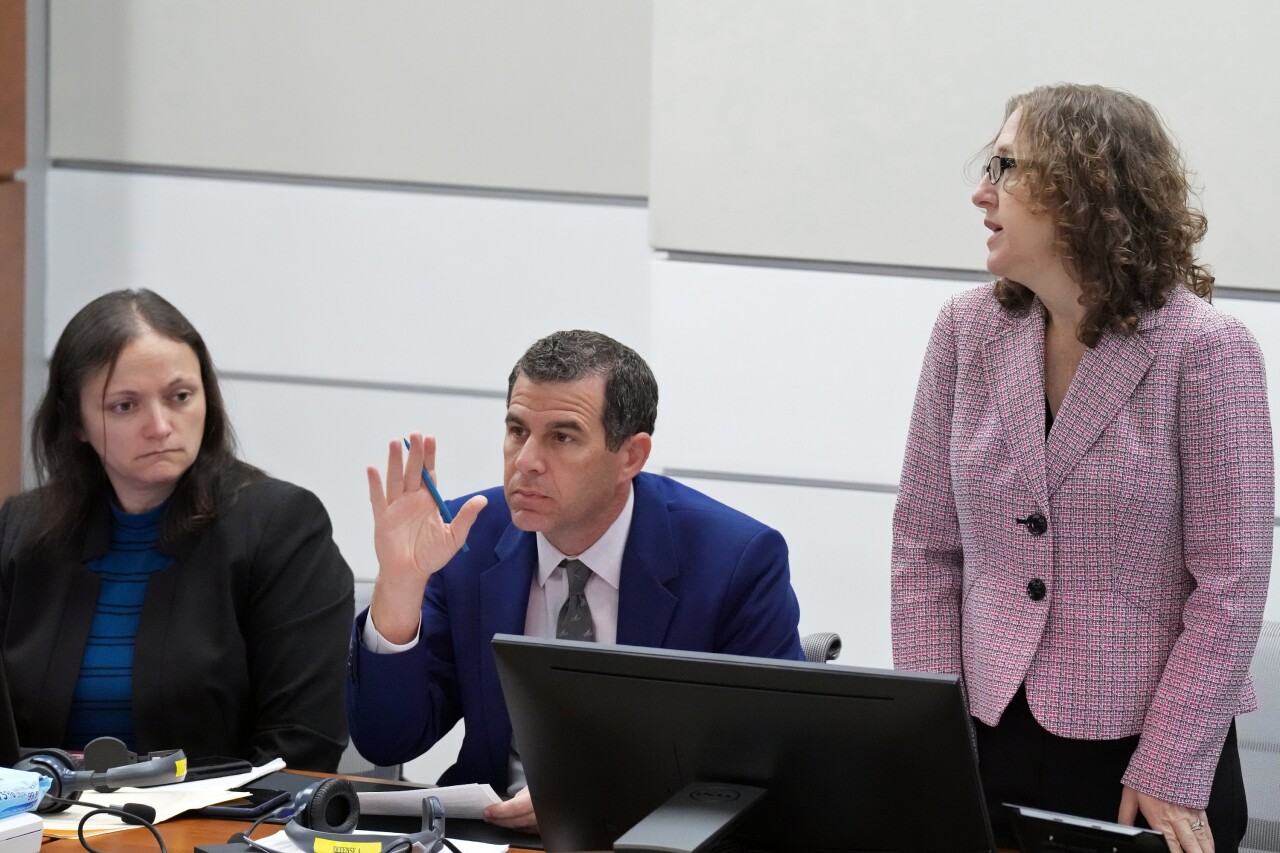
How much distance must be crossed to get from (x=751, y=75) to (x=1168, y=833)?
1.72 meters

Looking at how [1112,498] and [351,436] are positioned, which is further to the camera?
[351,436]

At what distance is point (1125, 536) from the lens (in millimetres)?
1787

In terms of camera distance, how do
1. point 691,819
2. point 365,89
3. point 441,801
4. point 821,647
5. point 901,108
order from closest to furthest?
point 691,819
point 441,801
point 821,647
point 901,108
point 365,89

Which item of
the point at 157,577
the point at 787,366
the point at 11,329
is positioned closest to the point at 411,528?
the point at 157,577

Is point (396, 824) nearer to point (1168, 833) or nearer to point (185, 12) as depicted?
point (1168, 833)

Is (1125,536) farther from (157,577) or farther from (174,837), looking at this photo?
(157,577)

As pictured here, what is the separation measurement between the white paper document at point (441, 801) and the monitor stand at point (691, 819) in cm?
45

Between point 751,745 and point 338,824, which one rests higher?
point 751,745

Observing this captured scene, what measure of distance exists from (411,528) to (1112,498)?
35.0 inches

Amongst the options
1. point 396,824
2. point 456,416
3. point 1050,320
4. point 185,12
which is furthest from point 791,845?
point 185,12

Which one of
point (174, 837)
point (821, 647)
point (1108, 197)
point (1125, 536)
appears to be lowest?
point (174, 837)

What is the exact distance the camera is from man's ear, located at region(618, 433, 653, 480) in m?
2.10

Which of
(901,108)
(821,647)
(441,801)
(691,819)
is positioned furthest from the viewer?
(901,108)

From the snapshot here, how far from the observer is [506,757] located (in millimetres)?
2053
